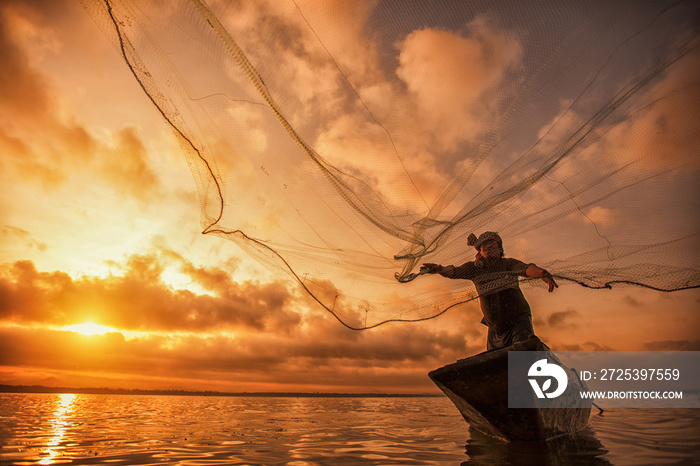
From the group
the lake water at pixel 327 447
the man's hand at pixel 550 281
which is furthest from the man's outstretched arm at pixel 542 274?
the lake water at pixel 327 447

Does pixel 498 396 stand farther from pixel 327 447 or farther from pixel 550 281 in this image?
pixel 327 447

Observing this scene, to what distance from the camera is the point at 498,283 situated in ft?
20.3

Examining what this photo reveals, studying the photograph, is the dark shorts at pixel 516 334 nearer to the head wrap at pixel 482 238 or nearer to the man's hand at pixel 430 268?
the head wrap at pixel 482 238

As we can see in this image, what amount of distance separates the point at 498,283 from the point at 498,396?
1.61 m

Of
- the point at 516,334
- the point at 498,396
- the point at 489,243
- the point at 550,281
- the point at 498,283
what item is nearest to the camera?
the point at 498,396

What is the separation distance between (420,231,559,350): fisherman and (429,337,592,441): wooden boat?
60 centimetres

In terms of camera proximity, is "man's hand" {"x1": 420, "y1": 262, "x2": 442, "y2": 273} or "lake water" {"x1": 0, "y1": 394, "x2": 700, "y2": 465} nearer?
"lake water" {"x1": 0, "y1": 394, "x2": 700, "y2": 465}

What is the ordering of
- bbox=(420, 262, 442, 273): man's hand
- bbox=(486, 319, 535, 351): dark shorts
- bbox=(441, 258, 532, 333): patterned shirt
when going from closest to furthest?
bbox=(441, 258, 532, 333): patterned shirt
bbox=(486, 319, 535, 351): dark shorts
bbox=(420, 262, 442, 273): man's hand

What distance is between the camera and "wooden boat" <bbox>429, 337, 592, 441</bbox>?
568cm

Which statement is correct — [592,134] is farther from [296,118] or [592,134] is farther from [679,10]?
[296,118]

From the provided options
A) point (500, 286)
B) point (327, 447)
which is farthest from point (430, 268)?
point (327, 447)

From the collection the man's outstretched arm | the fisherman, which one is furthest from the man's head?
the man's outstretched arm

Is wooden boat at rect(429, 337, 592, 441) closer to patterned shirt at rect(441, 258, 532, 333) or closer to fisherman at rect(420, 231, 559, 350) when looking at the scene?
fisherman at rect(420, 231, 559, 350)

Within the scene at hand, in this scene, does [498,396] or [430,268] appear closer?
[498,396]
